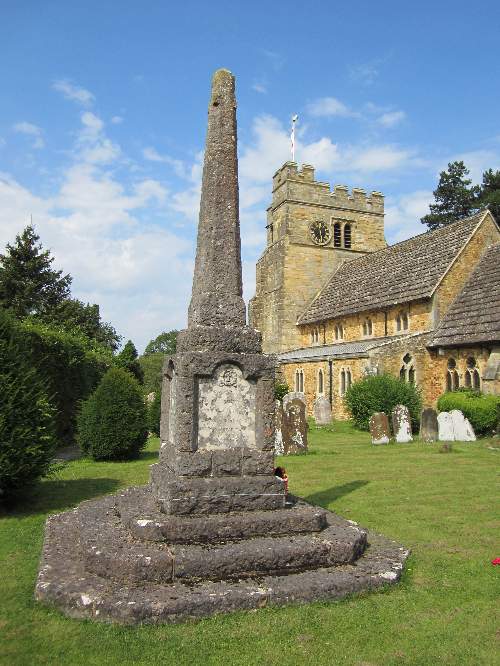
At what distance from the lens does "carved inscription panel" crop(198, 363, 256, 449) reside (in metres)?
6.07

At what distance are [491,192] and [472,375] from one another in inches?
1235

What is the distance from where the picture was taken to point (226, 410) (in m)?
6.14

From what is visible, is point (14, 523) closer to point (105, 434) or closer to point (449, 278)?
point (105, 434)

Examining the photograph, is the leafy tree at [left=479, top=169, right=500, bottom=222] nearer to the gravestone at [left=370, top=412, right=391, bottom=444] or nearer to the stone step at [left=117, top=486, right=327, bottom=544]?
the gravestone at [left=370, top=412, right=391, bottom=444]

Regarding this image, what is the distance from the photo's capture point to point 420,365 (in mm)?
23312

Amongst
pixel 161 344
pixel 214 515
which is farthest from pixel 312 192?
pixel 161 344

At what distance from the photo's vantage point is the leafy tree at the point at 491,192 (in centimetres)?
4447

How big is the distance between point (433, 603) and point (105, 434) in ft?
34.2

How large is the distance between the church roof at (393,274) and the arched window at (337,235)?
1520 millimetres

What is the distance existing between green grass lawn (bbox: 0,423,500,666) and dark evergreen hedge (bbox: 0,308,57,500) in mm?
680

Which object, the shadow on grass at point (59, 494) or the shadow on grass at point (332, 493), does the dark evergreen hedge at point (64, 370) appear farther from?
the shadow on grass at point (332, 493)

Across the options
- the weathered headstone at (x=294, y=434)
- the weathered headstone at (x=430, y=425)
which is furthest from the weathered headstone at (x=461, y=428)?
the weathered headstone at (x=294, y=434)

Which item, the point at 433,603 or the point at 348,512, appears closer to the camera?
the point at 433,603

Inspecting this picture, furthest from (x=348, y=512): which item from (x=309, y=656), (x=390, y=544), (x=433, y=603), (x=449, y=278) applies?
(x=449, y=278)
